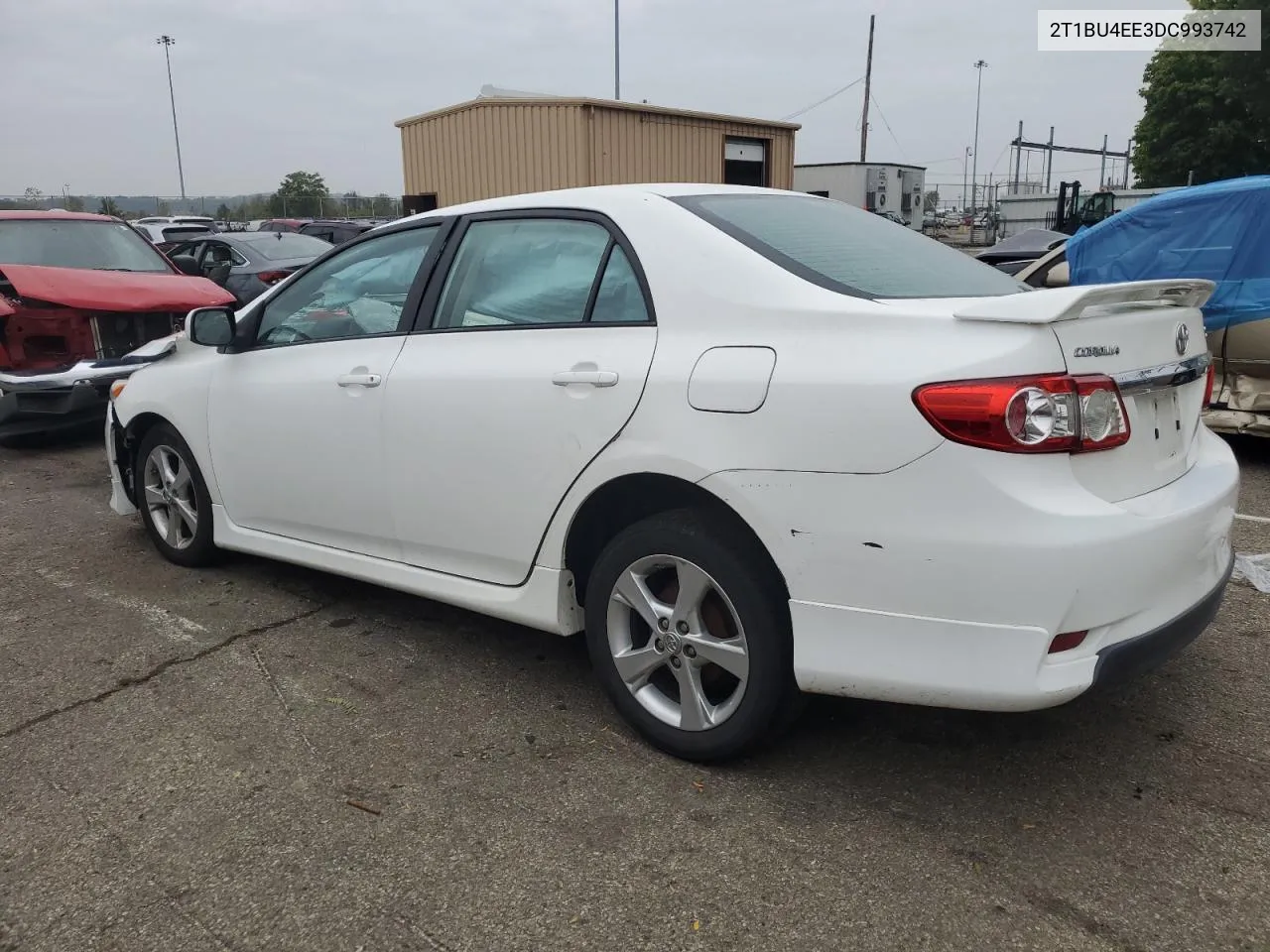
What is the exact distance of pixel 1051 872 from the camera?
237 cm

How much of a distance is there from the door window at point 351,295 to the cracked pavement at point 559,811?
1.18 meters

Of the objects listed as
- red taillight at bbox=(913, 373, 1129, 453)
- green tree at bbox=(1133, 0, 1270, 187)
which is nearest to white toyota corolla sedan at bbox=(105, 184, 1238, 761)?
red taillight at bbox=(913, 373, 1129, 453)

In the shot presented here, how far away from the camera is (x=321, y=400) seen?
146 inches

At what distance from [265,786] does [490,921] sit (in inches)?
35.8

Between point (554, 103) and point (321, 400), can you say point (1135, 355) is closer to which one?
point (321, 400)

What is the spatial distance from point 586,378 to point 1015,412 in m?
1.18

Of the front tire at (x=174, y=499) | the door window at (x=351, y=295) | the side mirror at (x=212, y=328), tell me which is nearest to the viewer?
the door window at (x=351, y=295)

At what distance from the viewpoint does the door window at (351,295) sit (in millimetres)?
3668

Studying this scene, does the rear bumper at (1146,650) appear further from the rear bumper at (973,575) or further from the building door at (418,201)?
the building door at (418,201)

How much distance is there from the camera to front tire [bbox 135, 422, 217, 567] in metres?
4.46

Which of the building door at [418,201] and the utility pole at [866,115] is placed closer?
the building door at [418,201]

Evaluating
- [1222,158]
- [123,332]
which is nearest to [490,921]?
[123,332]

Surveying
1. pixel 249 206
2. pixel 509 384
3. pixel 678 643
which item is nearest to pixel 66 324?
pixel 509 384

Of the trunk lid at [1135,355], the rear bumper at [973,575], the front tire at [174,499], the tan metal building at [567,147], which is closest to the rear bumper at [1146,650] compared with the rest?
the rear bumper at [973,575]
